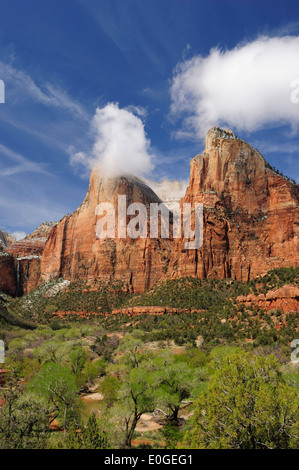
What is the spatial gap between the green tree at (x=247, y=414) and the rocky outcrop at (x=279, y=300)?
36.2 m

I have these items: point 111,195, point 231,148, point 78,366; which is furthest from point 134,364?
point 111,195

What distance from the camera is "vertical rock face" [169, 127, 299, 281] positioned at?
6825 centimetres

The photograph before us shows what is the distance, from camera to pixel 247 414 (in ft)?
35.1

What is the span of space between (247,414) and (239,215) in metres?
68.1

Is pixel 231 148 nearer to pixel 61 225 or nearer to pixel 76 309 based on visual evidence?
pixel 76 309

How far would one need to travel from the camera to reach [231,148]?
8131cm

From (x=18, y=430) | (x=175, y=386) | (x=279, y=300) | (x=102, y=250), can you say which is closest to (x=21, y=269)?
(x=102, y=250)

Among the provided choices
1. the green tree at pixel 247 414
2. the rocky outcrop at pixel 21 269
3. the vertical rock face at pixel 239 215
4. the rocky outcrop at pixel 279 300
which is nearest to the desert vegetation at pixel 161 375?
the green tree at pixel 247 414

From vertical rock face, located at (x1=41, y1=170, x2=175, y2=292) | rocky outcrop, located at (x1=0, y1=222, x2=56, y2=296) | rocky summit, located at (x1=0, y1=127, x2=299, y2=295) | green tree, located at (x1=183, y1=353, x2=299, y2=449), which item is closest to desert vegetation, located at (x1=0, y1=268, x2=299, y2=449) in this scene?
green tree, located at (x1=183, y1=353, x2=299, y2=449)

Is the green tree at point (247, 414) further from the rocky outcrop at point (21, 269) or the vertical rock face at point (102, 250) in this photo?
the rocky outcrop at point (21, 269)

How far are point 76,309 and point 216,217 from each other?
42.8 metres

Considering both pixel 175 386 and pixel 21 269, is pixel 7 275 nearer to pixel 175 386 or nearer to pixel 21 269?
pixel 21 269

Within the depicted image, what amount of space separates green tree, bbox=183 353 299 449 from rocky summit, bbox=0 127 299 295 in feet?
186

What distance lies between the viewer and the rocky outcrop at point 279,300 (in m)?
44.5
